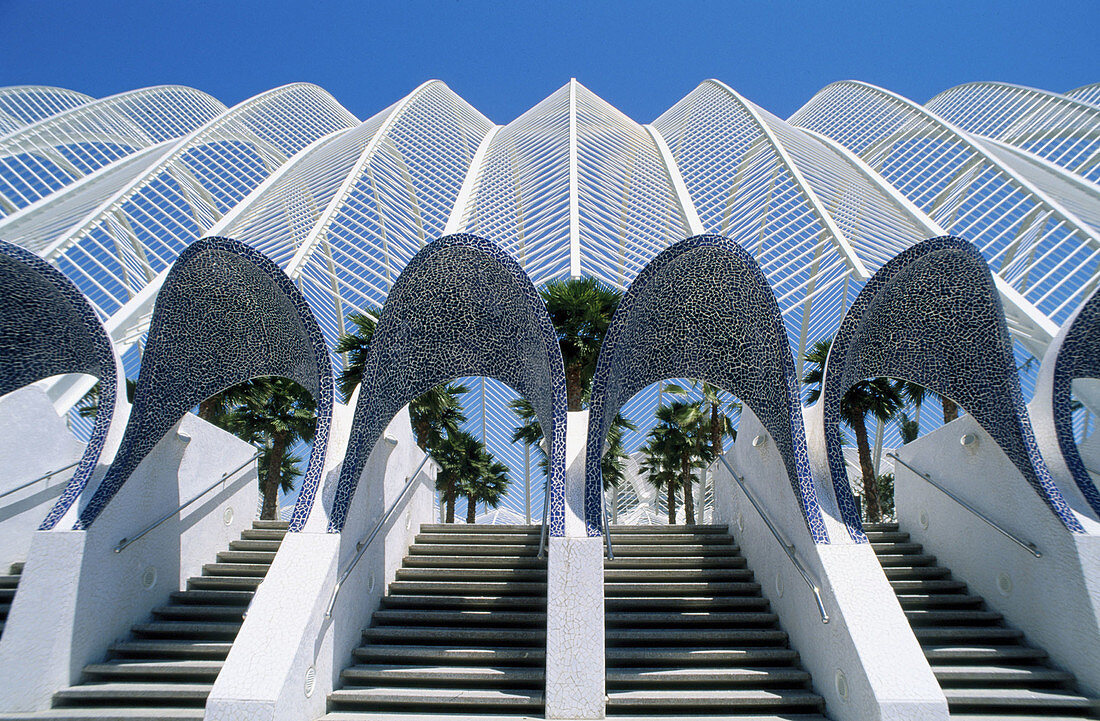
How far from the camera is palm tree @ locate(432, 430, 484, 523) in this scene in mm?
33719

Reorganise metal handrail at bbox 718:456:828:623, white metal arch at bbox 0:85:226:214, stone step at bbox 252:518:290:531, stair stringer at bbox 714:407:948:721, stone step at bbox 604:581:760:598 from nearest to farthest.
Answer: stair stringer at bbox 714:407:948:721 < metal handrail at bbox 718:456:828:623 < stone step at bbox 604:581:760:598 < stone step at bbox 252:518:290:531 < white metal arch at bbox 0:85:226:214

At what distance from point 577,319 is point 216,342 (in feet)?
30.0

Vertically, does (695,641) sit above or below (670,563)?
below

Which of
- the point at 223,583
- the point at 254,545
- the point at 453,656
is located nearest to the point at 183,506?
the point at 223,583

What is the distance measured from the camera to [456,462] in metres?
35.2

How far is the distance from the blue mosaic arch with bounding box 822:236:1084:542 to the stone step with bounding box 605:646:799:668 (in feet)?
7.31

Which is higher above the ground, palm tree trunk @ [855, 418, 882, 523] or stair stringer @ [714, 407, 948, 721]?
palm tree trunk @ [855, 418, 882, 523]

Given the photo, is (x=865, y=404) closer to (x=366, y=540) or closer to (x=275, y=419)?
(x=366, y=540)

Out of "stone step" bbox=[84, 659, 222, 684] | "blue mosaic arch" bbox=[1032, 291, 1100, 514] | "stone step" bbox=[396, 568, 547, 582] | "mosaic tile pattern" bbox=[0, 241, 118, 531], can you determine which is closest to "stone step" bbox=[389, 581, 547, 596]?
"stone step" bbox=[396, 568, 547, 582]

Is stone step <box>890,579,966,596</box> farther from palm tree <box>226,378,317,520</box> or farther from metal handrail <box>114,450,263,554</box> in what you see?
palm tree <box>226,378,317,520</box>

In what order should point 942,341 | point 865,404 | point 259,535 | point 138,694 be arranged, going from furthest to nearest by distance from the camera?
point 865,404 → point 259,535 → point 942,341 → point 138,694

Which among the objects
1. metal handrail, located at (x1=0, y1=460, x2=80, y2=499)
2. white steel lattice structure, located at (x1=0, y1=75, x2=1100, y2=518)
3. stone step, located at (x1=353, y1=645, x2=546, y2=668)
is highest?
white steel lattice structure, located at (x1=0, y1=75, x2=1100, y2=518)

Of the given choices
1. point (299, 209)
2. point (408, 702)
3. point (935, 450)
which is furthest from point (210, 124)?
point (935, 450)

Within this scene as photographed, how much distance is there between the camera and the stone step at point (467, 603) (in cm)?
895
